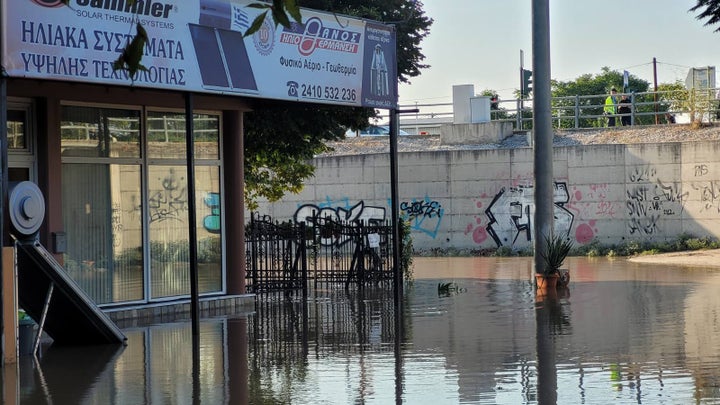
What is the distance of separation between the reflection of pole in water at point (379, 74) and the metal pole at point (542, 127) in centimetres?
318

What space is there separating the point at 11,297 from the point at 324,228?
10923 mm

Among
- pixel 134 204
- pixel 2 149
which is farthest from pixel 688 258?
pixel 2 149

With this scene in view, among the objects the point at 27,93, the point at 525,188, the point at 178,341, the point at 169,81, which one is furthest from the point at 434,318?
the point at 525,188

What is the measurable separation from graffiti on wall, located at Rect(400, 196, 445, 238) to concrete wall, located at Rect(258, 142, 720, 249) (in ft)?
0.10

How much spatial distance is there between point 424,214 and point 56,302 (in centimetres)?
2322

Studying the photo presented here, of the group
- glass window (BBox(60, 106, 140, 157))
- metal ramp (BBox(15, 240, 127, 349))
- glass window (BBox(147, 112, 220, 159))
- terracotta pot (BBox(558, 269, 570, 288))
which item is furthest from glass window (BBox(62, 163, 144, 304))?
terracotta pot (BBox(558, 269, 570, 288))

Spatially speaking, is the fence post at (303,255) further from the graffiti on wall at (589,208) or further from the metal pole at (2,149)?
the graffiti on wall at (589,208)

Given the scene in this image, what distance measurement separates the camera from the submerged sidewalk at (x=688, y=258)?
28891 mm

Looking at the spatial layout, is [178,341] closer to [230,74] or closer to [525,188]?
[230,74]

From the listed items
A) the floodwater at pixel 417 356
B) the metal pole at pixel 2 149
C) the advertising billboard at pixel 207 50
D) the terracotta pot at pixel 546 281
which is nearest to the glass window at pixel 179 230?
the floodwater at pixel 417 356

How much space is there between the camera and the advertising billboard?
13.3 m

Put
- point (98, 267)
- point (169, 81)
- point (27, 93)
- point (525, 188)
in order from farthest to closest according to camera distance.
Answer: point (525, 188) → point (98, 267) → point (27, 93) → point (169, 81)

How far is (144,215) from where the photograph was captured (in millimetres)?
17922

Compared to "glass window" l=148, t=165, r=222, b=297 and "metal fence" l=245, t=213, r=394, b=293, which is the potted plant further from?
"glass window" l=148, t=165, r=222, b=297
